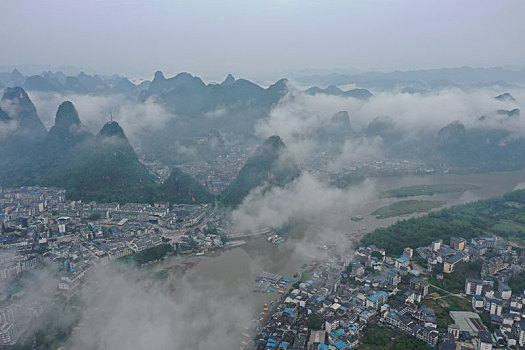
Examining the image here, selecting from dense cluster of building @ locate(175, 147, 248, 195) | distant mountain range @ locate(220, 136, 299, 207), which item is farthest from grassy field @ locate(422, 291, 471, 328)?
dense cluster of building @ locate(175, 147, 248, 195)

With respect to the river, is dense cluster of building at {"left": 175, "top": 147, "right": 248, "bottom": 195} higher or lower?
higher

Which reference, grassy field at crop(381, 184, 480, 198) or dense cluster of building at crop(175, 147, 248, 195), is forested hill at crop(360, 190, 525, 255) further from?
dense cluster of building at crop(175, 147, 248, 195)

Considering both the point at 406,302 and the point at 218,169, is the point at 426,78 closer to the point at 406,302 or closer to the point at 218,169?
the point at 218,169

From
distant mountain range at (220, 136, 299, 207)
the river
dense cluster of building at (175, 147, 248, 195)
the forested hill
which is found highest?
distant mountain range at (220, 136, 299, 207)

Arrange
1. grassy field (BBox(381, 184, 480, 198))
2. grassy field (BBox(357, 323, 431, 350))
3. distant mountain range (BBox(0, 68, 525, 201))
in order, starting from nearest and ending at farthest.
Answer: grassy field (BBox(357, 323, 431, 350)), distant mountain range (BBox(0, 68, 525, 201)), grassy field (BBox(381, 184, 480, 198))

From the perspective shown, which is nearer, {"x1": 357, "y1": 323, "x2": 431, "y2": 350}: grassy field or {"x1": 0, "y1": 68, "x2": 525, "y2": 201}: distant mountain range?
{"x1": 357, "y1": 323, "x2": 431, "y2": 350}: grassy field

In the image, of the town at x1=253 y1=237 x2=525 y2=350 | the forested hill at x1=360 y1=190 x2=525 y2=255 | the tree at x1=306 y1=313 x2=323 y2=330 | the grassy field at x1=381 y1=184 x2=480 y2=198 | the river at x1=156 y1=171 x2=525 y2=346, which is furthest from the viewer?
the grassy field at x1=381 y1=184 x2=480 y2=198

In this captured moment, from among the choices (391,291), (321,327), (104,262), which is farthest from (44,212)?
(391,291)
